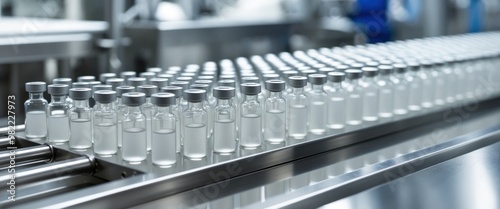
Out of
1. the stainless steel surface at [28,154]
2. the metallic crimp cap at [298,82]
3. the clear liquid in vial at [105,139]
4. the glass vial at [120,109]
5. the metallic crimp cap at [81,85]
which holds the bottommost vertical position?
the stainless steel surface at [28,154]

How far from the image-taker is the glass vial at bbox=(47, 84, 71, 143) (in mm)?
1147

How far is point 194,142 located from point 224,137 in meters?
0.06

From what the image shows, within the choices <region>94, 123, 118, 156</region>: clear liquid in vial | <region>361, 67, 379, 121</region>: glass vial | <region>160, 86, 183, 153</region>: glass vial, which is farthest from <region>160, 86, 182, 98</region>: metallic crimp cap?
<region>361, 67, 379, 121</region>: glass vial

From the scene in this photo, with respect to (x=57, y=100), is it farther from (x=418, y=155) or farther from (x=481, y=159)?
(x=481, y=159)

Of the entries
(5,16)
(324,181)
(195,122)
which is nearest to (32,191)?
(195,122)

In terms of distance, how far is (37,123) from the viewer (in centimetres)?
120

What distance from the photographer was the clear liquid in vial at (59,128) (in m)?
1.15

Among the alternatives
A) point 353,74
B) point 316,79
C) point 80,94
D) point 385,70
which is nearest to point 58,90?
point 80,94

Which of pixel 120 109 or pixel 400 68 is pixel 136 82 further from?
pixel 400 68

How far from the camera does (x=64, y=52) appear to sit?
8.58 ft

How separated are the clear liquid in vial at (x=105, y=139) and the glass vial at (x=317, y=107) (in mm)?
399

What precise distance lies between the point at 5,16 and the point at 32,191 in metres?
2.31

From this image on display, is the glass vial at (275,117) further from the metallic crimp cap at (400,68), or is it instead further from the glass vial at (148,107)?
the metallic crimp cap at (400,68)

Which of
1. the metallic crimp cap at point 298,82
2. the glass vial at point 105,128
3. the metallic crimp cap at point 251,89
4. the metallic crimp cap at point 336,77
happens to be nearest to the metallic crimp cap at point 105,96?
the glass vial at point 105,128
